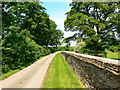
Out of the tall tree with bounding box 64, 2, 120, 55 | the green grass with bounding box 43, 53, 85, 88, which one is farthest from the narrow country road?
the tall tree with bounding box 64, 2, 120, 55

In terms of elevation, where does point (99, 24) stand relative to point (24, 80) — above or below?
above

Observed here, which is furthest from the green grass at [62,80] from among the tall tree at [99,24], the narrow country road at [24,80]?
the tall tree at [99,24]

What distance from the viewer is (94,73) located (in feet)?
25.5

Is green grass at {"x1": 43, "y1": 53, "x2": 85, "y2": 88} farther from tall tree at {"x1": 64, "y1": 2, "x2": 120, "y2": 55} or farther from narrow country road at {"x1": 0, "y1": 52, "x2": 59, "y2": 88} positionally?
tall tree at {"x1": 64, "y1": 2, "x2": 120, "y2": 55}

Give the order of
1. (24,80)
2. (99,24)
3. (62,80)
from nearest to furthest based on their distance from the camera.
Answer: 1. (62,80)
2. (24,80)
3. (99,24)

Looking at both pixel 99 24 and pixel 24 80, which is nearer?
pixel 24 80

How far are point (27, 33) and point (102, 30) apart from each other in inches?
486

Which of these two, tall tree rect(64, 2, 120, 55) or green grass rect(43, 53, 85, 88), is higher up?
tall tree rect(64, 2, 120, 55)

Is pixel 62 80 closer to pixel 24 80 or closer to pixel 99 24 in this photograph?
pixel 24 80

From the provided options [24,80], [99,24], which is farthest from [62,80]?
[99,24]

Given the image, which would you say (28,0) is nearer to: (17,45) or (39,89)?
(17,45)

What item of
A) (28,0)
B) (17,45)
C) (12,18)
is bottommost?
(17,45)

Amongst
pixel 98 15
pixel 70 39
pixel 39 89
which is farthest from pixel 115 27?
pixel 39 89

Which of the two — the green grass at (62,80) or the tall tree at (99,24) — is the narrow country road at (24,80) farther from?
the tall tree at (99,24)
